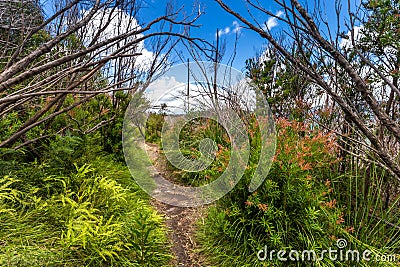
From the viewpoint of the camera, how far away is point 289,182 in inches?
91.6

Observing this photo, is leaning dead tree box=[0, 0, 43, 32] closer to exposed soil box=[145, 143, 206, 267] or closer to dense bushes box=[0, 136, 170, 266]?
dense bushes box=[0, 136, 170, 266]

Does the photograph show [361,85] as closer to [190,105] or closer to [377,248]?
[377,248]

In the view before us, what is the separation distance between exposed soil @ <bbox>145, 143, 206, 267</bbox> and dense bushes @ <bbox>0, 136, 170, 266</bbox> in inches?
6.6

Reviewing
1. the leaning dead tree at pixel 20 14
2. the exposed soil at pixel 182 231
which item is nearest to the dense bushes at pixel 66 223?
the exposed soil at pixel 182 231

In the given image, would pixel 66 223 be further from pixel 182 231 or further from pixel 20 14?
pixel 20 14

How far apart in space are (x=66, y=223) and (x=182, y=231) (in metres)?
1.23

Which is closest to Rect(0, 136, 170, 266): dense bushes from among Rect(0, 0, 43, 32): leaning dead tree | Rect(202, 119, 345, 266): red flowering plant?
Rect(202, 119, 345, 266): red flowering plant

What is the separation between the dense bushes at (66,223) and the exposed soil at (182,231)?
17 cm

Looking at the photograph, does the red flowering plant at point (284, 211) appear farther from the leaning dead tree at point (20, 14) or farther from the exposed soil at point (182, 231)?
the leaning dead tree at point (20, 14)

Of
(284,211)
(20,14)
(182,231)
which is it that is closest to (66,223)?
(182,231)

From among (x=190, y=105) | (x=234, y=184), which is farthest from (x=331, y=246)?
(x=190, y=105)

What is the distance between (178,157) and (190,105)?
4.46 ft

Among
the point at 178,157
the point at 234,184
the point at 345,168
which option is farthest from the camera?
the point at 178,157

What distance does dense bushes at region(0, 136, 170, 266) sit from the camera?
2.00 m
